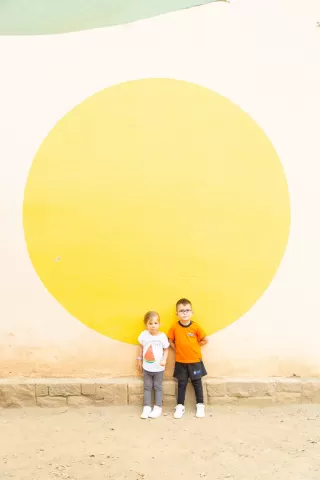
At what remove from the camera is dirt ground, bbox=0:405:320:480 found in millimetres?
2852

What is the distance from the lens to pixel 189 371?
3.79 metres

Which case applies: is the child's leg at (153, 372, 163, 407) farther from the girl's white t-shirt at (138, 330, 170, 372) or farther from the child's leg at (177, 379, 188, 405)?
the child's leg at (177, 379, 188, 405)

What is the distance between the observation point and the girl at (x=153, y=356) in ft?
12.4

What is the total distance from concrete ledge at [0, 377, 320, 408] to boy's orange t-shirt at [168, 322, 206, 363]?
0.24 m

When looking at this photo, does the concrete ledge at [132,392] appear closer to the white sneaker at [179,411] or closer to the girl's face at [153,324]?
the white sneaker at [179,411]

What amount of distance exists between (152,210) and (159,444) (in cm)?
178

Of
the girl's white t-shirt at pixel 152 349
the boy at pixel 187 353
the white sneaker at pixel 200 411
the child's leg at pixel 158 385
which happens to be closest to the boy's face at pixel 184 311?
the boy at pixel 187 353

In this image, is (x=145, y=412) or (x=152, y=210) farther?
(x=152, y=210)

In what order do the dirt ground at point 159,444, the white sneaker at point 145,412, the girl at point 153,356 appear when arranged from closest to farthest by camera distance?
the dirt ground at point 159,444 → the white sneaker at point 145,412 → the girl at point 153,356

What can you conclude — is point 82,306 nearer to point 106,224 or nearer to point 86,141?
point 106,224

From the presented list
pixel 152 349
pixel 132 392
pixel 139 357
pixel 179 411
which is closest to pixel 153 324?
pixel 152 349

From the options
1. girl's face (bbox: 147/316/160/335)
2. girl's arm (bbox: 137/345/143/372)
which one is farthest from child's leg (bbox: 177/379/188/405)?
girl's face (bbox: 147/316/160/335)

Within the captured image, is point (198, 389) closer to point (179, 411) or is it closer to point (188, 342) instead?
point (179, 411)

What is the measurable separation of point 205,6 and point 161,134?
113cm
